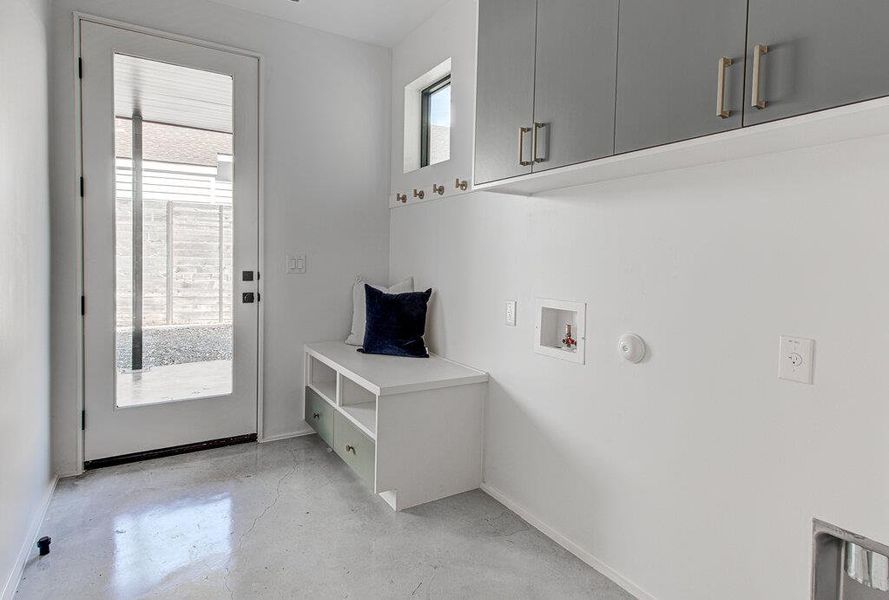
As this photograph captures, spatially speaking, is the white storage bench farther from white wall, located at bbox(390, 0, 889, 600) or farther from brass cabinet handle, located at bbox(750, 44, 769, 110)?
brass cabinet handle, located at bbox(750, 44, 769, 110)

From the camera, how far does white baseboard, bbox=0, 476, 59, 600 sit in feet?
5.60

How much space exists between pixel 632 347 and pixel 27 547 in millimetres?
2421

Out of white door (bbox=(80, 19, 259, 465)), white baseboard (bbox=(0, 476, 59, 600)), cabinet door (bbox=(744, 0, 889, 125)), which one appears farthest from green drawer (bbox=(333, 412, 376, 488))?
cabinet door (bbox=(744, 0, 889, 125))

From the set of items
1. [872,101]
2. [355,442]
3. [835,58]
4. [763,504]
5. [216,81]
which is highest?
[216,81]

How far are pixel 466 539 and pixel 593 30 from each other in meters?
2.00

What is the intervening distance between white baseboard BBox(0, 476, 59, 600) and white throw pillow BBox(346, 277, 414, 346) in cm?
168

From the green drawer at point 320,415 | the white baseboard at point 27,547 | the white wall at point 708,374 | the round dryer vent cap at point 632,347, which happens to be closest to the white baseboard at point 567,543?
the white wall at point 708,374

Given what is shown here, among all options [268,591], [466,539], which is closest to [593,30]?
[466,539]

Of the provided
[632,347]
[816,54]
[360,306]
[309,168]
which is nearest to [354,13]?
[309,168]

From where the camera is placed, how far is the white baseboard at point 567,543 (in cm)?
182

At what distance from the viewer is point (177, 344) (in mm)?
2936

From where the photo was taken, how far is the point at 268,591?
5.84ft

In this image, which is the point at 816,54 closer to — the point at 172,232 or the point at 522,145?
the point at 522,145

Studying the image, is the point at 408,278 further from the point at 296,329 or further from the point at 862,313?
the point at 862,313
